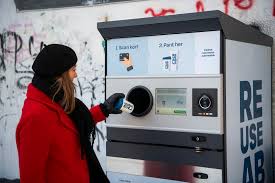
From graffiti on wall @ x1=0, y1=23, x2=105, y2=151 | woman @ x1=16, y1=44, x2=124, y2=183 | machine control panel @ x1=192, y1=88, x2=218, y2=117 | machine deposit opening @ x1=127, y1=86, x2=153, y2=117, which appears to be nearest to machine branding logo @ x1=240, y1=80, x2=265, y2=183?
machine control panel @ x1=192, y1=88, x2=218, y2=117

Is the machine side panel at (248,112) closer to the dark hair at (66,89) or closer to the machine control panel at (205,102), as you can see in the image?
the machine control panel at (205,102)

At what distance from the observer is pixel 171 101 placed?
2.86 m

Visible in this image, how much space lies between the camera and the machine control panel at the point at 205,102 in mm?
2697

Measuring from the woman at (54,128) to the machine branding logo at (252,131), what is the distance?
105cm

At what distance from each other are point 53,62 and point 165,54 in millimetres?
779

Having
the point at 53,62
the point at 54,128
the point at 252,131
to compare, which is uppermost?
the point at 53,62

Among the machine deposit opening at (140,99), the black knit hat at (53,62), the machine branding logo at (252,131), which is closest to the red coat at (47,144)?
the black knit hat at (53,62)

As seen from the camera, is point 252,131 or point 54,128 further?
point 252,131

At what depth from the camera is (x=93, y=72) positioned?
491cm

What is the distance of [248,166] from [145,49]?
1.10 m

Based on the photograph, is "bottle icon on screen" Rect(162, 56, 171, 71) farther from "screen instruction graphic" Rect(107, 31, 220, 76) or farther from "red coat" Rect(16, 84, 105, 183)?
"red coat" Rect(16, 84, 105, 183)

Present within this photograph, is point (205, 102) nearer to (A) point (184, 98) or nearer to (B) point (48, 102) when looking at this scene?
(A) point (184, 98)

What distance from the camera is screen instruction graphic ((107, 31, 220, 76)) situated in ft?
8.92

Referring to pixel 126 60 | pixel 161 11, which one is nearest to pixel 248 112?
pixel 126 60
